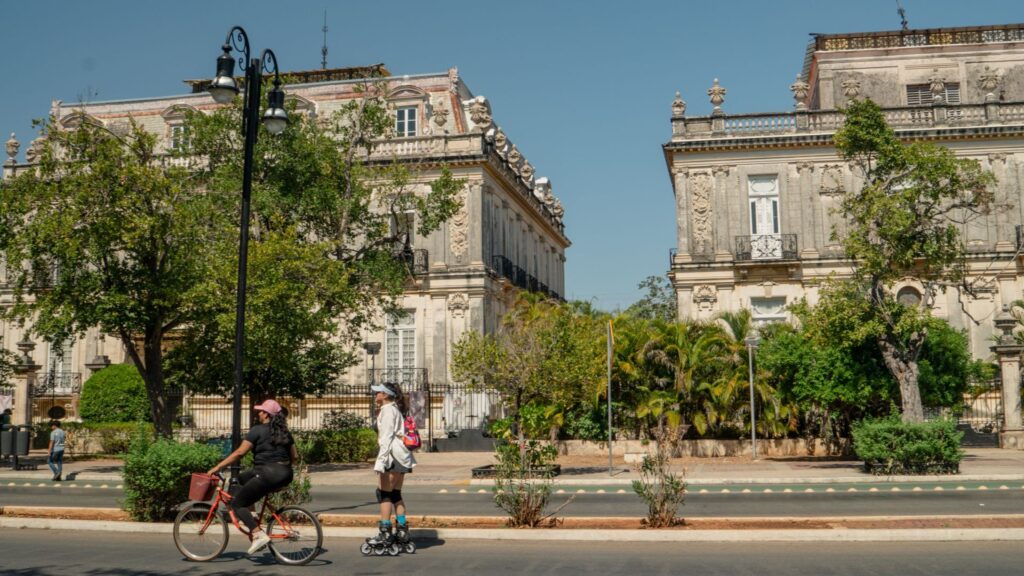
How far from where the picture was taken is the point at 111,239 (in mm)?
23172

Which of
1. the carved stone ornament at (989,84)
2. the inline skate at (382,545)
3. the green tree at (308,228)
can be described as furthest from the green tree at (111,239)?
the carved stone ornament at (989,84)

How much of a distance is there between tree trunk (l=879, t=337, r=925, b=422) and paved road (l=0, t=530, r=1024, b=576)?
12.4 meters

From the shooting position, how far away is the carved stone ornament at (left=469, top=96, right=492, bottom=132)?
37.5 metres

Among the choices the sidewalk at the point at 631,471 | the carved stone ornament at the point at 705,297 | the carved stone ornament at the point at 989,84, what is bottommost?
the sidewalk at the point at 631,471

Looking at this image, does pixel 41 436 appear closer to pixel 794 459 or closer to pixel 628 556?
pixel 794 459

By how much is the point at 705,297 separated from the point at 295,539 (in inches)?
1045

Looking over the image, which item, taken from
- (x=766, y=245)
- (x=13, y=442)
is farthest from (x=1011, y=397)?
(x=13, y=442)

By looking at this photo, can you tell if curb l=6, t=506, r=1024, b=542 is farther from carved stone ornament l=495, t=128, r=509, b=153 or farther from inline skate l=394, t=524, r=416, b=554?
carved stone ornament l=495, t=128, r=509, b=153

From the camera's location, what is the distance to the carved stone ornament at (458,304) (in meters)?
36.3

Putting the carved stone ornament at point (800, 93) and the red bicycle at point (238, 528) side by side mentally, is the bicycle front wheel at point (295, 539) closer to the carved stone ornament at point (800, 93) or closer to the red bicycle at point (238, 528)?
the red bicycle at point (238, 528)

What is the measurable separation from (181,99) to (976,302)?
33268 millimetres

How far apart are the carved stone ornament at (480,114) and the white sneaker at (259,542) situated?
1150 inches

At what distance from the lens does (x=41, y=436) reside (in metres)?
32.6

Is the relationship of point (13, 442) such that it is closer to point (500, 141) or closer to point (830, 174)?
point (500, 141)
